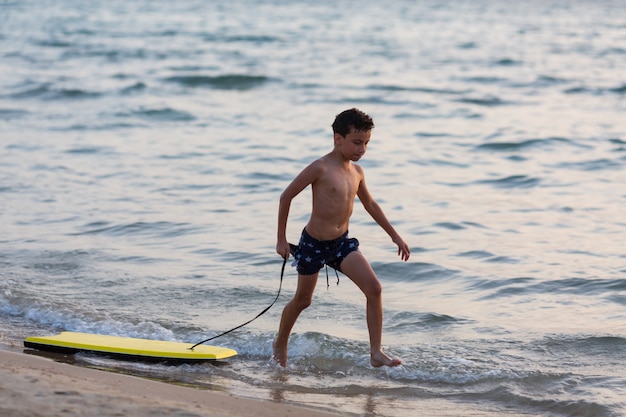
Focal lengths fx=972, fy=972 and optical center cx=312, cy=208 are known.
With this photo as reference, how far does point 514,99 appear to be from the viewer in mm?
18672

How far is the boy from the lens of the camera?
511 centimetres

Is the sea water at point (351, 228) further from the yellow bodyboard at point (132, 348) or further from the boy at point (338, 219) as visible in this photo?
the boy at point (338, 219)

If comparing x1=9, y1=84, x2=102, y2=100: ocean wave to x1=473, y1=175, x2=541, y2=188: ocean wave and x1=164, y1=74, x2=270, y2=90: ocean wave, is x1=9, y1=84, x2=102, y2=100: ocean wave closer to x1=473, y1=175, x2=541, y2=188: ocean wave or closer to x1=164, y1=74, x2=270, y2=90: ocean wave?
x1=164, y1=74, x2=270, y2=90: ocean wave

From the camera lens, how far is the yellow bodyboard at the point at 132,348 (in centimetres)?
540

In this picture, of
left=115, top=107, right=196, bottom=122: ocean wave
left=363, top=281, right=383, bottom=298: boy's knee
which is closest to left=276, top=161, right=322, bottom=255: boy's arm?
left=363, top=281, right=383, bottom=298: boy's knee

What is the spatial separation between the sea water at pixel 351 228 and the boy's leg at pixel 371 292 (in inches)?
5.2

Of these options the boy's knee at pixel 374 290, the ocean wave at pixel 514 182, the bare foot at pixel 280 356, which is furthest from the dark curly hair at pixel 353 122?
the ocean wave at pixel 514 182

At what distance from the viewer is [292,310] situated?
18.0ft

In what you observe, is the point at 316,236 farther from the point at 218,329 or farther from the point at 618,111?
the point at 618,111

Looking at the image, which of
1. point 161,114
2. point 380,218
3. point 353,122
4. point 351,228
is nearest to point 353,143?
point 353,122

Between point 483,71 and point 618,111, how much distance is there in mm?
6511

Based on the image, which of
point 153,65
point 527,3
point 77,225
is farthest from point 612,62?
point 527,3

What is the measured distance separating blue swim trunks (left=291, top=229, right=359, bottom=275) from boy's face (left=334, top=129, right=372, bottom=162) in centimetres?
46

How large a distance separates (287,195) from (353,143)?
444 mm
